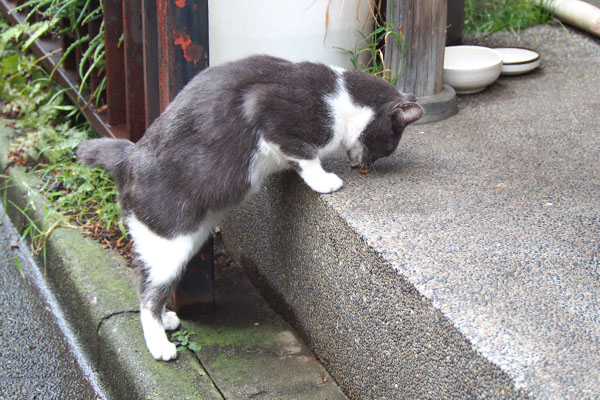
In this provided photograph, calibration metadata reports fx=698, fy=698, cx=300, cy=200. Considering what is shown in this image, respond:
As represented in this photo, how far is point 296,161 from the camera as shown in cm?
246

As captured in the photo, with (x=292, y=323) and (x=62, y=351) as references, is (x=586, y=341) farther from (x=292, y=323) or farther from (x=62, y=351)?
(x=62, y=351)

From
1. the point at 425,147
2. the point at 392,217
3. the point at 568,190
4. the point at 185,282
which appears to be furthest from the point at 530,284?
the point at 185,282

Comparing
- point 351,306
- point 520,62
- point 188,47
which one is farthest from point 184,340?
point 520,62

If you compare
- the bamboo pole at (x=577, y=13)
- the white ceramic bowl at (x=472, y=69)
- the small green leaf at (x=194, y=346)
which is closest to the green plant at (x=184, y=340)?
the small green leaf at (x=194, y=346)

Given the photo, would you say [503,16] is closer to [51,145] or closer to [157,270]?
[51,145]

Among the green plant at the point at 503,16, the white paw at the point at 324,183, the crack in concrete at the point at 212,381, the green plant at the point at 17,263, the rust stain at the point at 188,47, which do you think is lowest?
the green plant at the point at 17,263

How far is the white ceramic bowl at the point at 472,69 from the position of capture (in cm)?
348

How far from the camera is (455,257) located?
2102 millimetres

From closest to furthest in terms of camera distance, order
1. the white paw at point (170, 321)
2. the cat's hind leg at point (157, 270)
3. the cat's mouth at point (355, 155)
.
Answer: the cat's hind leg at point (157, 270) < the cat's mouth at point (355, 155) < the white paw at point (170, 321)

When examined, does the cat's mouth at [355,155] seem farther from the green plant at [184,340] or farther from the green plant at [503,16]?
the green plant at [503,16]

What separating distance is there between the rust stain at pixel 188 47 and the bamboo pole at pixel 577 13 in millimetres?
2657

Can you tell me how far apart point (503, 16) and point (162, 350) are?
3183mm

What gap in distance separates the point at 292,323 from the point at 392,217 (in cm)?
78

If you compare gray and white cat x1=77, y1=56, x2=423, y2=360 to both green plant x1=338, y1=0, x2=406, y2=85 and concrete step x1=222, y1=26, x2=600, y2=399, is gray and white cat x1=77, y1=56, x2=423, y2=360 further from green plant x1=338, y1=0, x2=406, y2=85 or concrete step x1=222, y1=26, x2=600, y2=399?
green plant x1=338, y1=0, x2=406, y2=85
